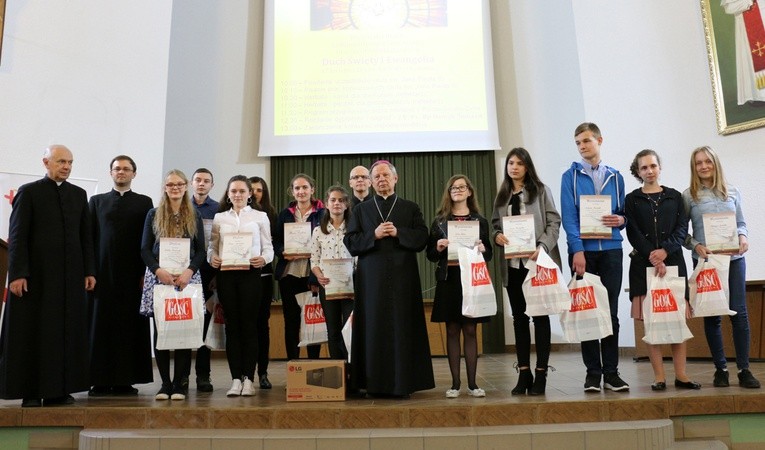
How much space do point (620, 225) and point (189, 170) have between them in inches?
240

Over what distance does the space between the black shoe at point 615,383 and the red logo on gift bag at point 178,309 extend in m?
2.58

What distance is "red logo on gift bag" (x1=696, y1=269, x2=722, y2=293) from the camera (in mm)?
3770

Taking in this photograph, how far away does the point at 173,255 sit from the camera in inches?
151

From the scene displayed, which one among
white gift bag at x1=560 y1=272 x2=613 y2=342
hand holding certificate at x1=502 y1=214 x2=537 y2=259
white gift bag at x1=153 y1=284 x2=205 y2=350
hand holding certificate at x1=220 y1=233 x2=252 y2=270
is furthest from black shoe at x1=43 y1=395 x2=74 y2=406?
white gift bag at x1=560 y1=272 x2=613 y2=342

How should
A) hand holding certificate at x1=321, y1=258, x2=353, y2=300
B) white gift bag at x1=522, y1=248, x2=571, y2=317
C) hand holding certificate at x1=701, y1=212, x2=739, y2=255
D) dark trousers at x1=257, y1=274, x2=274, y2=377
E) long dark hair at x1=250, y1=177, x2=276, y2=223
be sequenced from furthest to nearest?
long dark hair at x1=250, y1=177, x2=276, y2=223
dark trousers at x1=257, y1=274, x2=274, y2=377
hand holding certificate at x1=321, y1=258, x2=353, y2=300
hand holding certificate at x1=701, y1=212, x2=739, y2=255
white gift bag at x1=522, y1=248, x2=571, y2=317

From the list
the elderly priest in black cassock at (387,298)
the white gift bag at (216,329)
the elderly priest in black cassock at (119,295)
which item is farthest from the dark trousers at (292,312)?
the elderly priest in black cassock at (119,295)

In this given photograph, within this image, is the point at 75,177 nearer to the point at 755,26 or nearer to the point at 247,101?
the point at 247,101

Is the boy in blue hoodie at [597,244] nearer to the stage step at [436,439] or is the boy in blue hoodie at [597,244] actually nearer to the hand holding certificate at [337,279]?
the stage step at [436,439]

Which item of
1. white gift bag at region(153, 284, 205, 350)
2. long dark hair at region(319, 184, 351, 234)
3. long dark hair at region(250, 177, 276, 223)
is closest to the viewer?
white gift bag at region(153, 284, 205, 350)

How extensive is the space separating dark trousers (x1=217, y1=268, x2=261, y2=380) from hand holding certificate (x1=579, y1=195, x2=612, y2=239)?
2.12 m

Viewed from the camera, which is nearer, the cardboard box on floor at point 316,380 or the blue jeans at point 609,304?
the cardboard box on floor at point 316,380

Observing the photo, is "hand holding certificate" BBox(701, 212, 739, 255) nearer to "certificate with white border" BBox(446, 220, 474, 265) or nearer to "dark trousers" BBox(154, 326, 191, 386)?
"certificate with white border" BBox(446, 220, 474, 265)

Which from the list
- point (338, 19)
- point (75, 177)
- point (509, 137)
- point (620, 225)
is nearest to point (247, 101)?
point (338, 19)

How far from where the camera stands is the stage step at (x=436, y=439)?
3.15 m
